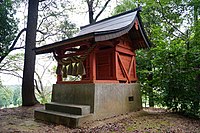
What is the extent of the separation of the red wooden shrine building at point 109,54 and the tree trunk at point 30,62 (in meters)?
2.52

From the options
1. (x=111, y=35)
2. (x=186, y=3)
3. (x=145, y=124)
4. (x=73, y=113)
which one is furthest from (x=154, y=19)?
(x=73, y=113)

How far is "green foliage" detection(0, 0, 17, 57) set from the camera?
717 centimetres

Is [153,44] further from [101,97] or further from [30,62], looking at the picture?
[30,62]

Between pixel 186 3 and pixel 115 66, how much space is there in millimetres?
4382

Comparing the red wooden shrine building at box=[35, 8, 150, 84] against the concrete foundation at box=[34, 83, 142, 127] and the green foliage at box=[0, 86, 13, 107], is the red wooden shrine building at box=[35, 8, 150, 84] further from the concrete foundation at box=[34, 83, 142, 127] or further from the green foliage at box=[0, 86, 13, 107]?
the green foliage at box=[0, 86, 13, 107]

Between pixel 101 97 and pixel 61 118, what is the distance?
123cm

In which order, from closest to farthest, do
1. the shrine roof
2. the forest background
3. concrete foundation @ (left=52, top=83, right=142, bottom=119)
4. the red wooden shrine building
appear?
the shrine roof
concrete foundation @ (left=52, top=83, right=142, bottom=119)
the red wooden shrine building
the forest background

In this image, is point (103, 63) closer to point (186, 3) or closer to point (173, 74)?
point (173, 74)

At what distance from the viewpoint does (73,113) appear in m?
4.65

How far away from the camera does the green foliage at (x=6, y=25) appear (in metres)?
7.17

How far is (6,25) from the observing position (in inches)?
292

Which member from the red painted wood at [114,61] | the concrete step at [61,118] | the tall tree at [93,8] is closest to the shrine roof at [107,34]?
the red painted wood at [114,61]

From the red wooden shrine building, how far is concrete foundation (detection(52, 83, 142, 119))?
22cm


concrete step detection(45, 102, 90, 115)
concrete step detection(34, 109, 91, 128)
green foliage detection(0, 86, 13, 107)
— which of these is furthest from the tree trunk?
green foliage detection(0, 86, 13, 107)
